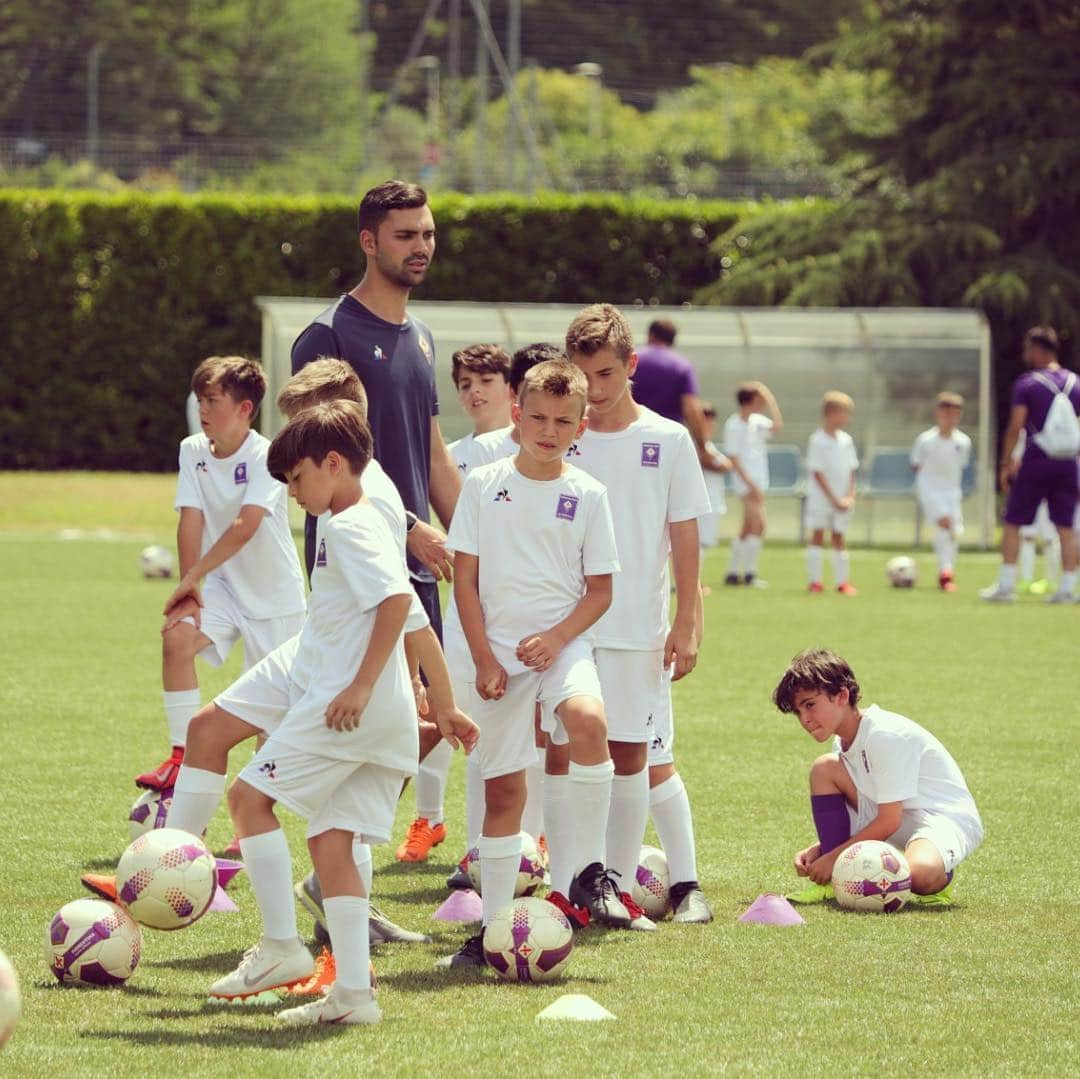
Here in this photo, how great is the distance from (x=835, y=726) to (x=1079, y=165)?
932 inches

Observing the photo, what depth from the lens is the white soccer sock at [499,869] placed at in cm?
582

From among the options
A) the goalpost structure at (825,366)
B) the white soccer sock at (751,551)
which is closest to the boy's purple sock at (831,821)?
the white soccer sock at (751,551)

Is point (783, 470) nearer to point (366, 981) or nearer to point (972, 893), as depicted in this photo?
point (972, 893)

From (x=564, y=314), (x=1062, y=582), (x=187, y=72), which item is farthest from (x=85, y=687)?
(x=187, y=72)

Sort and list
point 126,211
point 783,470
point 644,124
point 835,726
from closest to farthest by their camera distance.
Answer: point 835,726
point 783,470
point 126,211
point 644,124

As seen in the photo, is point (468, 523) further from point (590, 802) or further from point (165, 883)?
point (165, 883)

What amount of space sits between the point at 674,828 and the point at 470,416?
190cm

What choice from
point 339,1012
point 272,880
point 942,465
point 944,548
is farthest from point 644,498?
point 942,465

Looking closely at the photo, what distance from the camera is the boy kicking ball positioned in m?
6.61

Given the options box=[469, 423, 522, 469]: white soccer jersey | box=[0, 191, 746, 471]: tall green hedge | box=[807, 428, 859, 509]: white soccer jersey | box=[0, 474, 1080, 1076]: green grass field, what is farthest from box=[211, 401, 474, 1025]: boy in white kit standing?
box=[0, 191, 746, 471]: tall green hedge

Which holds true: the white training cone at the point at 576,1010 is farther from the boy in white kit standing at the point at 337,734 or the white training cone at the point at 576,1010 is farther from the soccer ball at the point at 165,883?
the soccer ball at the point at 165,883

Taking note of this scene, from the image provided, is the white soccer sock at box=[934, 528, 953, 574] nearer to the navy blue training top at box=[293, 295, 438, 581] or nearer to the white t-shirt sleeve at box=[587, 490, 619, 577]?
the navy blue training top at box=[293, 295, 438, 581]

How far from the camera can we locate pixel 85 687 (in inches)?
456

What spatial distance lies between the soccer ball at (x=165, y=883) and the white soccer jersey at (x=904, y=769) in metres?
2.38
